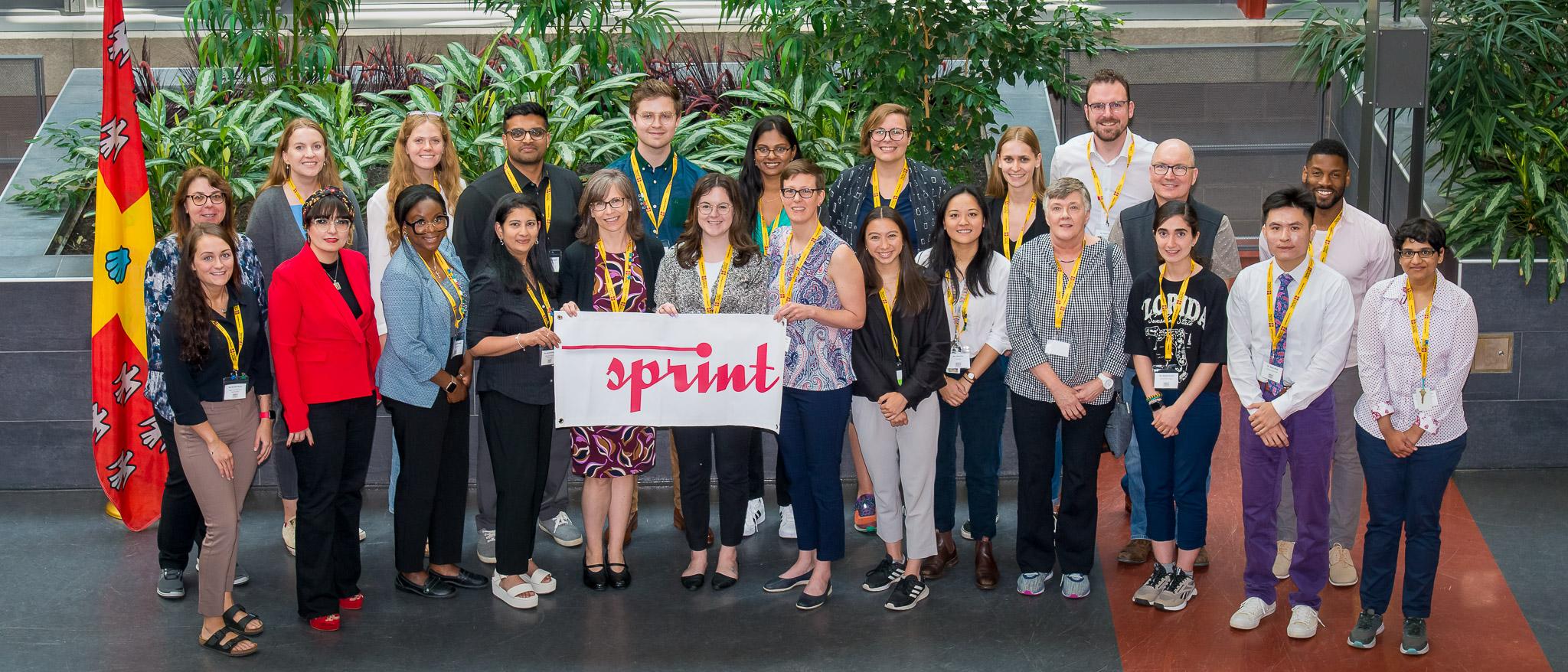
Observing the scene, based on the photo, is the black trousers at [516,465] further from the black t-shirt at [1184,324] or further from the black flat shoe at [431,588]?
the black t-shirt at [1184,324]

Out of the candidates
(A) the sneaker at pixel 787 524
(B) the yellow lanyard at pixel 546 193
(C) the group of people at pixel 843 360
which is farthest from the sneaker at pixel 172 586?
(A) the sneaker at pixel 787 524

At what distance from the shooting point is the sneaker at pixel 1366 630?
4.80 metres

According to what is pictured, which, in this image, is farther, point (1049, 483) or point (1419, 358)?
point (1049, 483)

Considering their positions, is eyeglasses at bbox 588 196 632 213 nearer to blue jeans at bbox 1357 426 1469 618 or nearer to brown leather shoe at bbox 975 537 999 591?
brown leather shoe at bbox 975 537 999 591

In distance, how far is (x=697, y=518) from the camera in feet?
17.5

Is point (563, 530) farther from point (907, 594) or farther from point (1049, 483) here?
point (1049, 483)

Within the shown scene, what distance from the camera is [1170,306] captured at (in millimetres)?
4859

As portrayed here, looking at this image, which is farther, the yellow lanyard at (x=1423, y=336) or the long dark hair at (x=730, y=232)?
the long dark hair at (x=730, y=232)

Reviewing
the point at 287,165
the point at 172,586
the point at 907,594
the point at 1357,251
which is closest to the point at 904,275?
the point at 907,594

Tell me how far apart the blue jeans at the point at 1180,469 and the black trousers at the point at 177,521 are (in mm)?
3239

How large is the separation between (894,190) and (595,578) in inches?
70.3

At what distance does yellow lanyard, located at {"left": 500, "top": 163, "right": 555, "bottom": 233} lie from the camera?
217 inches

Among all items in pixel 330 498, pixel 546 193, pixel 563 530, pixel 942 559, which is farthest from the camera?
pixel 563 530

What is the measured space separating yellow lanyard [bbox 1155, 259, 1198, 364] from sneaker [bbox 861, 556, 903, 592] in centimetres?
121
